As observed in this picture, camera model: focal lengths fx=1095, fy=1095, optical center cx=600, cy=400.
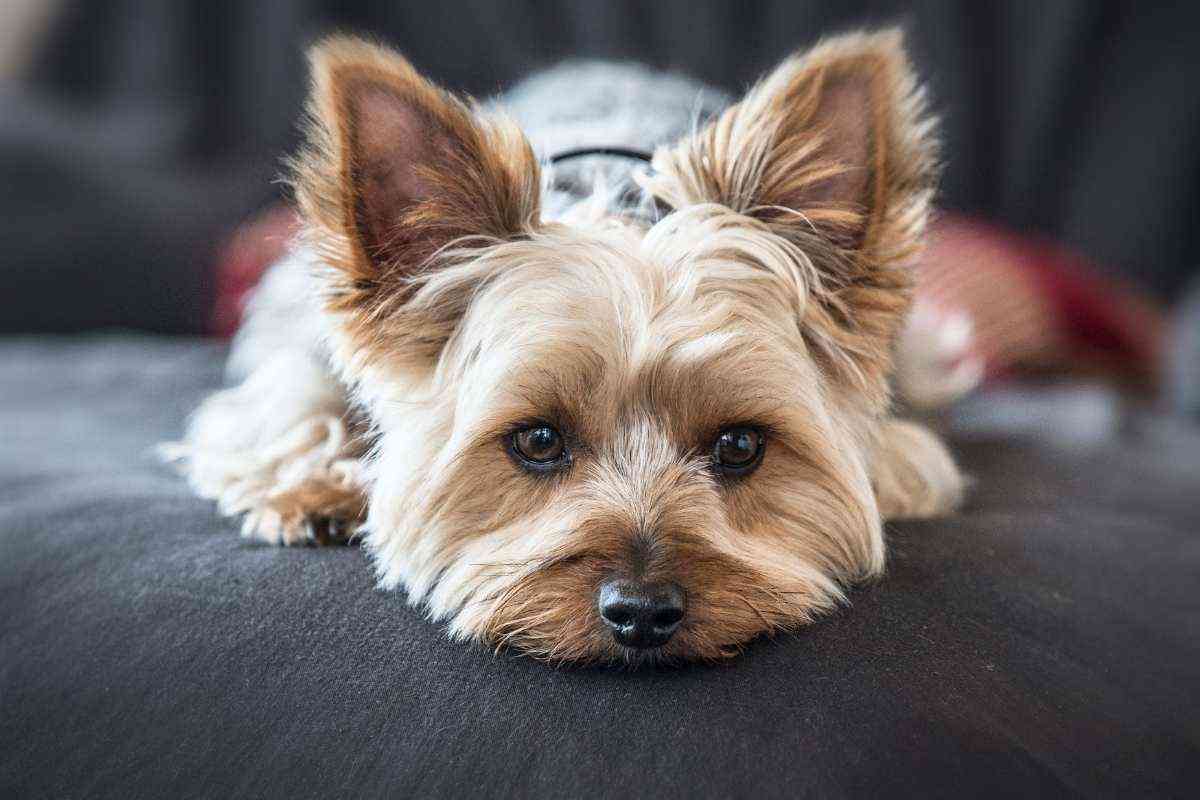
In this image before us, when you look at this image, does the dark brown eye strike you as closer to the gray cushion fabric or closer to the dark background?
the gray cushion fabric

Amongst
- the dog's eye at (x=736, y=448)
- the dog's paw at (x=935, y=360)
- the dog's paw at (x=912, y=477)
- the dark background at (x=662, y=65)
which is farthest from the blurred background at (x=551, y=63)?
the dog's eye at (x=736, y=448)

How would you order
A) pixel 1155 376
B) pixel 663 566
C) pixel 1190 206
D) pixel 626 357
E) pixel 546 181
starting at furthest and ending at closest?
pixel 1190 206 → pixel 1155 376 → pixel 546 181 → pixel 626 357 → pixel 663 566

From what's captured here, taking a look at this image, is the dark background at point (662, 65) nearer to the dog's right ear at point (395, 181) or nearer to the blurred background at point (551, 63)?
the blurred background at point (551, 63)

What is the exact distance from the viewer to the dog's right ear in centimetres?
130

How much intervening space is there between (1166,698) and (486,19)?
8.57 feet

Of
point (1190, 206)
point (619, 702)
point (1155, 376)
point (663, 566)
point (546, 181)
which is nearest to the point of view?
point (619, 702)

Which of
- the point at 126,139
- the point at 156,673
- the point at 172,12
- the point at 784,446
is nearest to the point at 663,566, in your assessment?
the point at 784,446

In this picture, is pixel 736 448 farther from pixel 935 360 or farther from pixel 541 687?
pixel 935 360

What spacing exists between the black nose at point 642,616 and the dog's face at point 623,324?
89 mm

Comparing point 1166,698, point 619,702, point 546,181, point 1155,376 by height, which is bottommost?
point 1155,376

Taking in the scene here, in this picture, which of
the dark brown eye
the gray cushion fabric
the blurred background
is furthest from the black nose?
the blurred background

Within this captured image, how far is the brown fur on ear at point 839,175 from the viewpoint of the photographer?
135 cm

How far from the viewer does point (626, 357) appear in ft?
4.34

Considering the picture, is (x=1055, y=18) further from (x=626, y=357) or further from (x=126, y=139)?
(x=126, y=139)
